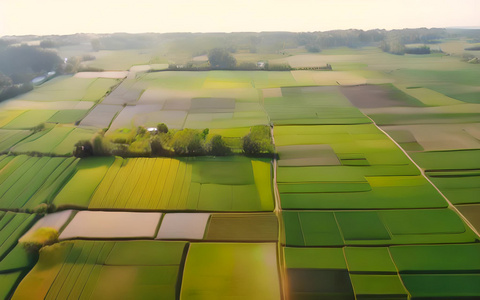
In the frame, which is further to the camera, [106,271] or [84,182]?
[84,182]

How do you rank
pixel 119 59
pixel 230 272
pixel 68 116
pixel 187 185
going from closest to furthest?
pixel 230 272
pixel 187 185
pixel 68 116
pixel 119 59

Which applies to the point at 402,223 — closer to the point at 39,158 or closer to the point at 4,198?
the point at 4,198

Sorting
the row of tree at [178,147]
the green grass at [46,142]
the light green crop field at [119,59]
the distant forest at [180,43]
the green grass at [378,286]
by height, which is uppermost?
the distant forest at [180,43]

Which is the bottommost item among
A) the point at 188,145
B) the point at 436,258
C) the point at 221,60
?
the point at 436,258

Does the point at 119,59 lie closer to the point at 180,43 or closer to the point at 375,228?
the point at 180,43

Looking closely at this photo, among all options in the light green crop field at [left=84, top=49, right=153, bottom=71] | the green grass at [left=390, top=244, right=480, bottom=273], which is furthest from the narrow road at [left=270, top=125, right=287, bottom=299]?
the light green crop field at [left=84, top=49, right=153, bottom=71]

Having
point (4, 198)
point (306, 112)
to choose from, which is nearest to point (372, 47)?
point (306, 112)

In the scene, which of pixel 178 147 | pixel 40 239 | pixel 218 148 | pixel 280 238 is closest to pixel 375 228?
pixel 280 238

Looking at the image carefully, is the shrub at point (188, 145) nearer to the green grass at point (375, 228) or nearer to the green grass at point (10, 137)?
the green grass at point (375, 228)

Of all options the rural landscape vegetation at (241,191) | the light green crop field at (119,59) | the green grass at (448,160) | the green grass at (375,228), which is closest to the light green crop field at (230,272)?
the rural landscape vegetation at (241,191)

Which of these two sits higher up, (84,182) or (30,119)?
(30,119)
